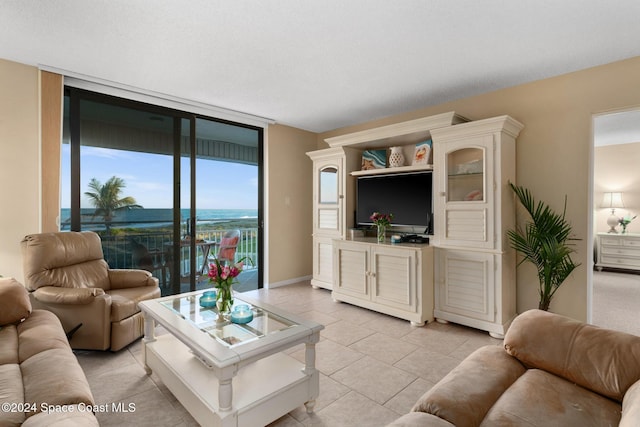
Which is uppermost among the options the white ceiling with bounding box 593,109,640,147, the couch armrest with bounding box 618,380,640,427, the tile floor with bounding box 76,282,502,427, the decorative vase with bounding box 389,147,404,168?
the white ceiling with bounding box 593,109,640,147

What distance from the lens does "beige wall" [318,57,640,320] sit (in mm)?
2729

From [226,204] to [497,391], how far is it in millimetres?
4147

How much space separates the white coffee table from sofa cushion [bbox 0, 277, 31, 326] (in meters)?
0.69

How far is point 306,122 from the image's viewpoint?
4664 mm

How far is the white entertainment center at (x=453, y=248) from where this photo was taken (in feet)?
9.65

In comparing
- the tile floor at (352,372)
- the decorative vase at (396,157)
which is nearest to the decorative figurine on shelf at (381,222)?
the decorative vase at (396,157)

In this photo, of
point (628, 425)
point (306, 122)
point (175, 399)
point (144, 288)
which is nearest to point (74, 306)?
point (144, 288)

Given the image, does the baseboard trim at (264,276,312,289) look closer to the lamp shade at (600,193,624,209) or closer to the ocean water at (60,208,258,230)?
the ocean water at (60,208,258,230)

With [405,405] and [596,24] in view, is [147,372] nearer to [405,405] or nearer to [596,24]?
[405,405]

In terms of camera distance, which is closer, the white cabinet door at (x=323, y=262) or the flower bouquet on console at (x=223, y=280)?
the flower bouquet on console at (x=223, y=280)

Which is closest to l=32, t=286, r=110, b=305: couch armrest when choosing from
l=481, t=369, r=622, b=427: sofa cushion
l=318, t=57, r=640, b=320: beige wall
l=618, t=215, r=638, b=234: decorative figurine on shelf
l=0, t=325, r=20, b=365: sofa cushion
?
A: l=0, t=325, r=20, b=365: sofa cushion

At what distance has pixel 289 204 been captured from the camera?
4930 millimetres

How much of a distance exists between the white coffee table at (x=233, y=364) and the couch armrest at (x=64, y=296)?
557mm

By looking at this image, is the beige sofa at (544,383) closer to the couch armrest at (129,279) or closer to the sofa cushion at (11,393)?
the sofa cushion at (11,393)
